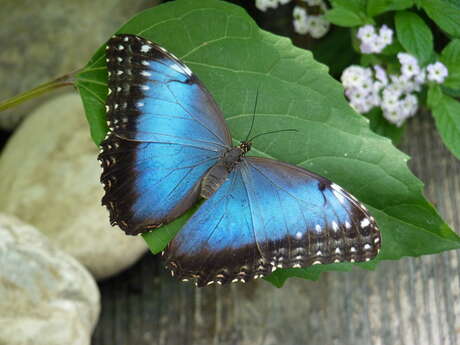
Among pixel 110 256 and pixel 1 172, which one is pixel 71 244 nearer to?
pixel 110 256

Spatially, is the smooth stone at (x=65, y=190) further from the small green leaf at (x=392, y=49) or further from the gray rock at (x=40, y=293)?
the small green leaf at (x=392, y=49)

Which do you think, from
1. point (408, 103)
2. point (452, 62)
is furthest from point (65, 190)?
point (452, 62)

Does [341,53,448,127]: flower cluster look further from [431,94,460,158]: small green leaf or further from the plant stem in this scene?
the plant stem

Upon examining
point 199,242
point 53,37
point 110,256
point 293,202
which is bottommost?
point 110,256

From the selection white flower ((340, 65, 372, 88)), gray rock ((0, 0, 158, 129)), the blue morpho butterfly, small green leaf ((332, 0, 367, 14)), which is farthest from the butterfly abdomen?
gray rock ((0, 0, 158, 129))

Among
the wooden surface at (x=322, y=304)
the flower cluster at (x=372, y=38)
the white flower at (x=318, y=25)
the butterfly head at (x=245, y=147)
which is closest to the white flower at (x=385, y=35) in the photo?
the flower cluster at (x=372, y=38)

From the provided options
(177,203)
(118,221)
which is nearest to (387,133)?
(177,203)
